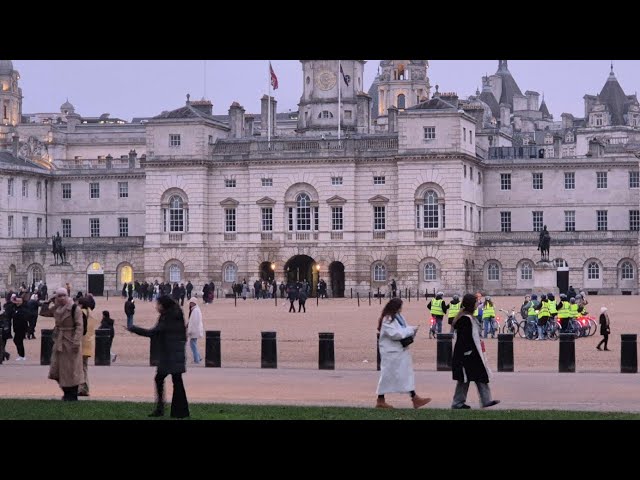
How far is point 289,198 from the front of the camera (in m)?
96.9

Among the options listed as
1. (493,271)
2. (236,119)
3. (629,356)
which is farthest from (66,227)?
(629,356)

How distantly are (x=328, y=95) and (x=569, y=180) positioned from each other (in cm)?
2336

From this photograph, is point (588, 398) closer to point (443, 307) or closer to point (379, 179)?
point (443, 307)

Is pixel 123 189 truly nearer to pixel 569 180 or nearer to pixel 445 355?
pixel 569 180

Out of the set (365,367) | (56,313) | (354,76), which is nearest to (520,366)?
(365,367)

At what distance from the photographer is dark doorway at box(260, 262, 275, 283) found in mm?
96875

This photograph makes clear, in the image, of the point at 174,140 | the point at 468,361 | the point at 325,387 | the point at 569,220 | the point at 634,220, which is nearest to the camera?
the point at 468,361

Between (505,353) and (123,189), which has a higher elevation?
(123,189)

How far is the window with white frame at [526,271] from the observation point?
9612 cm

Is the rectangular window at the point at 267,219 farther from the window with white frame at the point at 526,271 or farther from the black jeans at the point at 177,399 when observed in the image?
the black jeans at the point at 177,399

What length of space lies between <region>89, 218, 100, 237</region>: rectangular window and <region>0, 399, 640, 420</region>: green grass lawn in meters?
85.7

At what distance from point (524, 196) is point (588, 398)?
78060mm

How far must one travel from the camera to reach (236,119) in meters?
105

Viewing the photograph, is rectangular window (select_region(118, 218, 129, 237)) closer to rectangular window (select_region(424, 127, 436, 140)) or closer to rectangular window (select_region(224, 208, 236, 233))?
rectangular window (select_region(224, 208, 236, 233))
